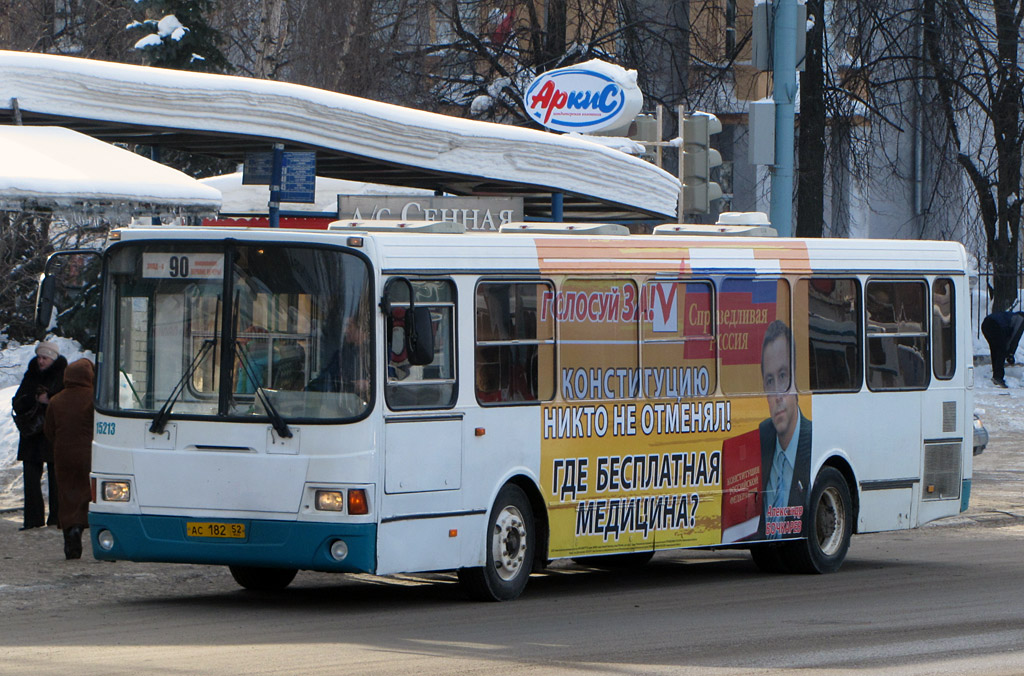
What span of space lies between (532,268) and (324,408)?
1.83 metres

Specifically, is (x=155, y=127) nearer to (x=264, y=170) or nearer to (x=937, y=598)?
(x=264, y=170)

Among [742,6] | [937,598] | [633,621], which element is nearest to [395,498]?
[633,621]

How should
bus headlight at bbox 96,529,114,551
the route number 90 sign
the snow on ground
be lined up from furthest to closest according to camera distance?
the snow on ground → bus headlight at bbox 96,529,114,551 → the route number 90 sign

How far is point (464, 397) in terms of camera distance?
11.1 metres

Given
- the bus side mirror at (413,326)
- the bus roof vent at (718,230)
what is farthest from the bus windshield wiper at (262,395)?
the bus roof vent at (718,230)

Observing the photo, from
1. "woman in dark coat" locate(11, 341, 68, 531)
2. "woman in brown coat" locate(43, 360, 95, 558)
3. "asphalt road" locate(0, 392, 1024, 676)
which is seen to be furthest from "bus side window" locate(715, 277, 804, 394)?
"woman in dark coat" locate(11, 341, 68, 531)

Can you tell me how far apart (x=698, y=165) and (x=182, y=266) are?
10.3m

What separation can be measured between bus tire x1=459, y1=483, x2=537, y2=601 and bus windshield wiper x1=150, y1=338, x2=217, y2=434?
6.67ft

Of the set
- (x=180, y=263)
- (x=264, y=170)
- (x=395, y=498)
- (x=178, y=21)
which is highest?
(x=178, y=21)

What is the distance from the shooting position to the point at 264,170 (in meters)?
15.8

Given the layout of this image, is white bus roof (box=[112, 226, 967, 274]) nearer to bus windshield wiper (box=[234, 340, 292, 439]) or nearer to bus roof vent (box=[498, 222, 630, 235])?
bus roof vent (box=[498, 222, 630, 235])

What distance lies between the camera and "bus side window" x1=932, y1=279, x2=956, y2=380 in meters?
14.6

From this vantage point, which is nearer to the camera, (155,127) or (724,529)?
(724,529)

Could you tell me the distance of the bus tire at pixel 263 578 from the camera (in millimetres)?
12031
